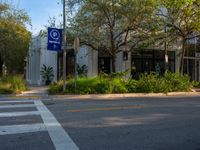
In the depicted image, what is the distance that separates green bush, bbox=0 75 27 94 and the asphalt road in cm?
873

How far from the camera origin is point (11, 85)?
22469 mm

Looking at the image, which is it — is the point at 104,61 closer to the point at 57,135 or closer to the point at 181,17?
the point at 181,17

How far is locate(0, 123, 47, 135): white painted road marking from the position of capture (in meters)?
8.91

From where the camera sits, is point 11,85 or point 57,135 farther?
point 11,85

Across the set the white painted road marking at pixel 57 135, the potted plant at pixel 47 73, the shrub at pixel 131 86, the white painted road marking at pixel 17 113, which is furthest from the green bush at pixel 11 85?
the white painted road marking at pixel 57 135

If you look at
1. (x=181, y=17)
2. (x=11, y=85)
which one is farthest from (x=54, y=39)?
(x=181, y=17)

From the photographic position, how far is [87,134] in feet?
28.4

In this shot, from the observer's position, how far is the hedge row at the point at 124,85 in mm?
21922

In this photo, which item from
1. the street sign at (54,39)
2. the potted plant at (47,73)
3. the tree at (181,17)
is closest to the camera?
the street sign at (54,39)

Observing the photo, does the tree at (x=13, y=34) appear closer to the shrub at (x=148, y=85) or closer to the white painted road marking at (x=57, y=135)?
the shrub at (x=148, y=85)

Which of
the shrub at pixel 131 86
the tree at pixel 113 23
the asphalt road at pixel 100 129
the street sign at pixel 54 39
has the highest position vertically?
the tree at pixel 113 23

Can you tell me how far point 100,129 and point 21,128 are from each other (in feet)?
6.32

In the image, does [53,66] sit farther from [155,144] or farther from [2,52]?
[155,144]

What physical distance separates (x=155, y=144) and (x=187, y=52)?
92.9 feet
